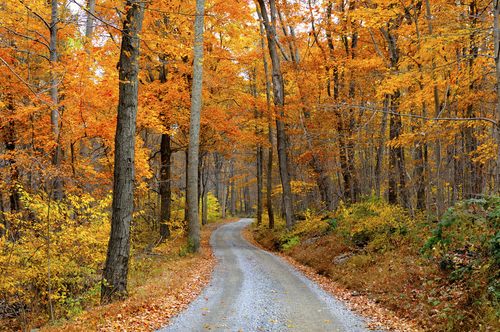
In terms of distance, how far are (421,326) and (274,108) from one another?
11.2m

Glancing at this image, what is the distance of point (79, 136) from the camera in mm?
10359

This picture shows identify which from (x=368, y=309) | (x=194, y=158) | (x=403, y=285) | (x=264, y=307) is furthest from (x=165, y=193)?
(x=403, y=285)

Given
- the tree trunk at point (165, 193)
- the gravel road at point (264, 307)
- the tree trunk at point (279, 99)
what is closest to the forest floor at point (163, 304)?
the gravel road at point (264, 307)

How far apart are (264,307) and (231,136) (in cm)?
1144

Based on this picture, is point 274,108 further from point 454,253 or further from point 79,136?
point 454,253

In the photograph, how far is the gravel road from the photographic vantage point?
5512mm

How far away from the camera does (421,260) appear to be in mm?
7309

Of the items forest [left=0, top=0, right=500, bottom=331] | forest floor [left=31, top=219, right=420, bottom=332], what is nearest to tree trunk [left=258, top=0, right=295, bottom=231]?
forest [left=0, top=0, right=500, bottom=331]

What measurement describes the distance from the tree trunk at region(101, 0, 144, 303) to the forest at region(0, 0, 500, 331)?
3 centimetres

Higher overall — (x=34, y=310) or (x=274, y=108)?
(x=274, y=108)

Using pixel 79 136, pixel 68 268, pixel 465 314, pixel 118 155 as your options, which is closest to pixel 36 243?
pixel 68 268

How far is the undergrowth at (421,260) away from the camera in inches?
200

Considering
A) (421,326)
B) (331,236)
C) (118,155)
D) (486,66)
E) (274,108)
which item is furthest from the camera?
(274,108)

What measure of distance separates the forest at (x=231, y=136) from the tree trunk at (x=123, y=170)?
3 cm
